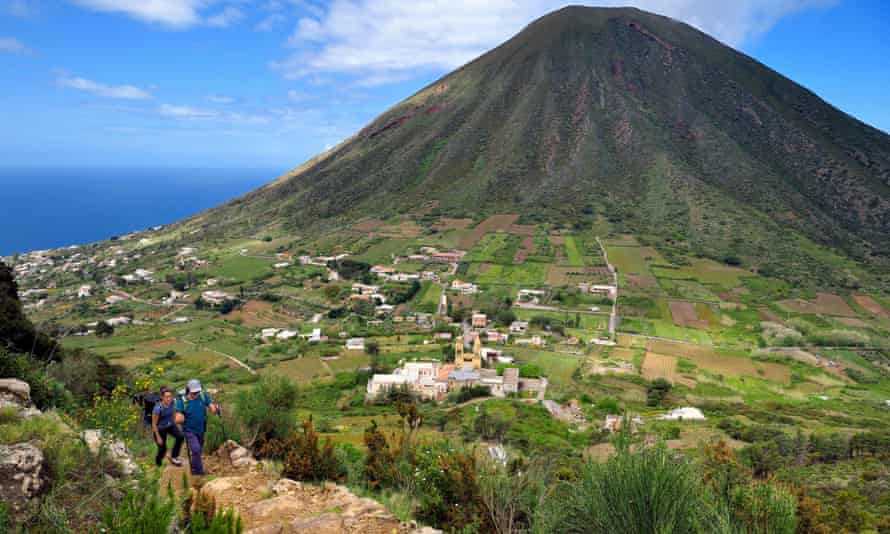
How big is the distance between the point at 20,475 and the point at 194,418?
2638 millimetres

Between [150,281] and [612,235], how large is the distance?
55915 millimetres

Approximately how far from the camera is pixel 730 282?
1946 inches

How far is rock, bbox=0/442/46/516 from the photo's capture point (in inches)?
160

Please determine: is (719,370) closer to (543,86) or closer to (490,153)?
(490,153)

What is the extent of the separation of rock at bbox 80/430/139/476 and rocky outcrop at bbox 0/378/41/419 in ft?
3.00

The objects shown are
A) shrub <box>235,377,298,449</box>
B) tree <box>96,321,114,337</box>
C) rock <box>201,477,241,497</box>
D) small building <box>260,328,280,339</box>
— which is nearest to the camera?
rock <box>201,477,241,497</box>

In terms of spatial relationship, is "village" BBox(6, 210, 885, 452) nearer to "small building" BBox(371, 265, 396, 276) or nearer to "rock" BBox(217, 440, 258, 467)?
"small building" BBox(371, 265, 396, 276)

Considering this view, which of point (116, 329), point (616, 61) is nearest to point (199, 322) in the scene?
point (116, 329)

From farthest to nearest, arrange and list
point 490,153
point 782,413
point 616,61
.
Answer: point 616,61 < point 490,153 < point 782,413

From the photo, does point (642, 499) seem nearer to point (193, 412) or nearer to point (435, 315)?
point (193, 412)

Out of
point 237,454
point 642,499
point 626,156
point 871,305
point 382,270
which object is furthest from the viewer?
point 626,156

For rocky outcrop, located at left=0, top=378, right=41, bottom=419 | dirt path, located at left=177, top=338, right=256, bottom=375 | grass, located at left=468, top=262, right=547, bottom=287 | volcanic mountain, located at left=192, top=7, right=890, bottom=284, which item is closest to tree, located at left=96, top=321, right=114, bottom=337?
dirt path, located at left=177, top=338, right=256, bottom=375

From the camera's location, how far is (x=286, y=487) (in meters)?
6.52

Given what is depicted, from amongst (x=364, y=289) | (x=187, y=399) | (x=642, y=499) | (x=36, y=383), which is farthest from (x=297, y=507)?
(x=364, y=289)
